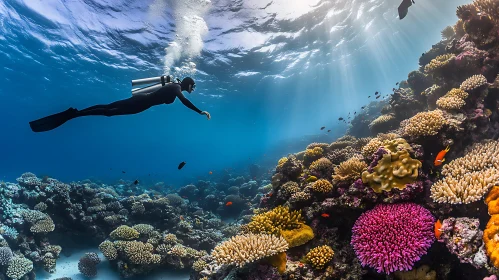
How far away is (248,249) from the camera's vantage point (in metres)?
4.54

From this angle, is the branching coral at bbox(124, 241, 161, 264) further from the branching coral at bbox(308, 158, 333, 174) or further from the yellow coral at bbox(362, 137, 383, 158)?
the yellow coral at bbox(362, 137, 383, 158)

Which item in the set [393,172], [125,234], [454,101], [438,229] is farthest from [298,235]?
[125,234]

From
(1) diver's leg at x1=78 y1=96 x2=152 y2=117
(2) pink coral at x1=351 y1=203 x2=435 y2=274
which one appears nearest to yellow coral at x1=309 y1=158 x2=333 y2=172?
(2) pink coral at x1=351 y1=203 x2=435 y2=274

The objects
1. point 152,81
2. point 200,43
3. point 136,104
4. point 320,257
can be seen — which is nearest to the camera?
point 320,257

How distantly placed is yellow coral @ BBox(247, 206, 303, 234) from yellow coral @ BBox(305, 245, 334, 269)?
2.95 ft

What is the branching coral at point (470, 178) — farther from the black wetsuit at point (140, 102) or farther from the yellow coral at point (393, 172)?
the black wetsuit at point (140, 102)

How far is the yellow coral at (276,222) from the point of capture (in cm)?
559

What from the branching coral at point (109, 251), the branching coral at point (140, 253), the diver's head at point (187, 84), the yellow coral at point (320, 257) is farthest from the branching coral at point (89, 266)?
the yellow coral at point (320, 257)

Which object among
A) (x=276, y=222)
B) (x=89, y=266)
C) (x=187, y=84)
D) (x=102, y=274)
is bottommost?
(x=276, y=222)

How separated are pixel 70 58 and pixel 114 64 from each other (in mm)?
4293

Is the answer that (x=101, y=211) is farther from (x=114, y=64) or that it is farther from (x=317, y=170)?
(x=114, y=64)

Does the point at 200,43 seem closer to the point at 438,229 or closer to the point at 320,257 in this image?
the point at 320,257

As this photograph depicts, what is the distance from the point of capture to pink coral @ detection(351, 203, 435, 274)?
12.7 ft

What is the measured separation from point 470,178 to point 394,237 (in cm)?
176
